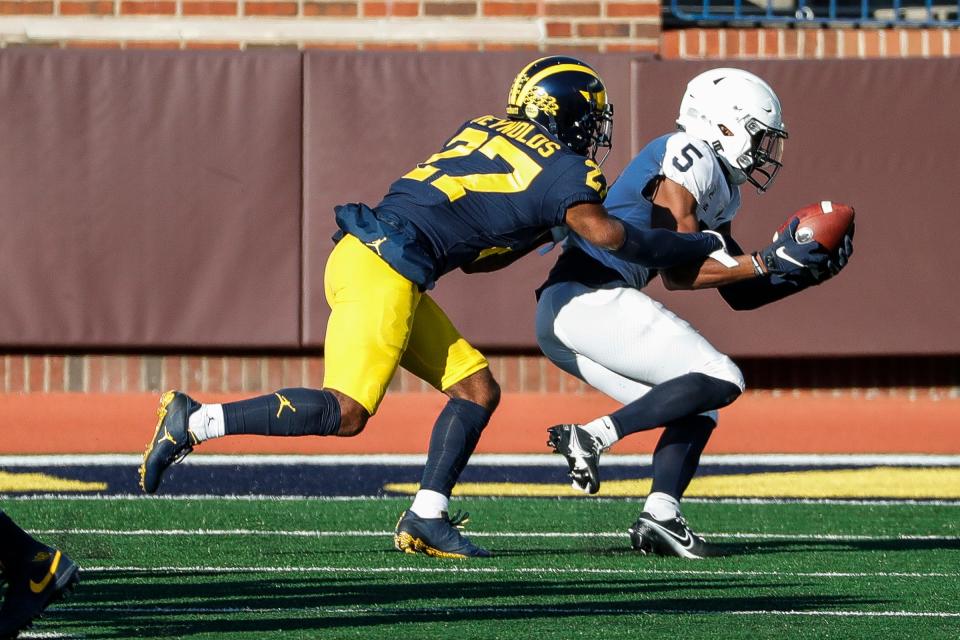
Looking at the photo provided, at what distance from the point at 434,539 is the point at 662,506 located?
0.73m

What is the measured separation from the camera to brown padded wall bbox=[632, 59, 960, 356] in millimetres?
9609

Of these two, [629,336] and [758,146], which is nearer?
[629,336]

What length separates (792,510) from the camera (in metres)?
6.74

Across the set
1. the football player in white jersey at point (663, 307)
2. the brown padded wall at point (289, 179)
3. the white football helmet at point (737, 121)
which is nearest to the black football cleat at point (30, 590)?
the football player in white jersey at point (663, 307)

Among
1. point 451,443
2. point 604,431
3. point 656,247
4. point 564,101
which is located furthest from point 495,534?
point 564,101

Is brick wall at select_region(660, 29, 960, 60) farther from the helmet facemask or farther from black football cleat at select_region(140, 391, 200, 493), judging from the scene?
black football cleat at select_region(140, 391, 200, 493)

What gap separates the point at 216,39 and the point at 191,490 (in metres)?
3.65

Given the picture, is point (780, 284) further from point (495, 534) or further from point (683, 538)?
point (495, 534)

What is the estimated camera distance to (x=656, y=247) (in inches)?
206

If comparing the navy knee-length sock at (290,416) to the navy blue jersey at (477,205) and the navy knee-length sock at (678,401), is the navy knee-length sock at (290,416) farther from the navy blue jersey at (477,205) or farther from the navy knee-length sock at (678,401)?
the navy knee-length sock at (678,401)

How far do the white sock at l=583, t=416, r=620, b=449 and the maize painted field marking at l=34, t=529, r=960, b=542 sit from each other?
2.53 feet

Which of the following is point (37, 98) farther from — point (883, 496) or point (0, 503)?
point (883, 496)

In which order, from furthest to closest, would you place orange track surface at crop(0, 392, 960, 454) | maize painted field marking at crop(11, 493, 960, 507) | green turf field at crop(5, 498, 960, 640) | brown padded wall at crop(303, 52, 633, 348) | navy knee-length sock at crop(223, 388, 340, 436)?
1. brown padded wall at crop(303, 52, 633, 348)
2. orange track surface at crop(0, 392, 960, 454)
3. maize painted field marking at crop(11, 493, 960, 507)
4. navy knee-length sock at crop(223, 388, 340, 436)
5. green turf field at crop(5, 498, 960, 640)

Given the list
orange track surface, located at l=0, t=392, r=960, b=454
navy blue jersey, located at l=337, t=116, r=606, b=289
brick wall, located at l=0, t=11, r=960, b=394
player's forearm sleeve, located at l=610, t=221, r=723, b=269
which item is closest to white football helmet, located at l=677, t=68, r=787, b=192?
player's forearm sleeve, located at l=610, t=221, r=723, b=269
